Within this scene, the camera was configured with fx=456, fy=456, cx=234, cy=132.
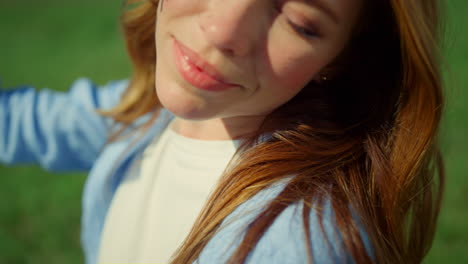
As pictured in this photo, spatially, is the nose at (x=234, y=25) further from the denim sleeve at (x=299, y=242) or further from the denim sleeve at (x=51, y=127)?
the denim sleeve at (x=51, y=127)

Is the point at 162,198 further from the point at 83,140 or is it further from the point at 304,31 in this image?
the point at 304,31

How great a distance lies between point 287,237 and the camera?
2.76 feet

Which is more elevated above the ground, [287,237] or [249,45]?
[249,45]

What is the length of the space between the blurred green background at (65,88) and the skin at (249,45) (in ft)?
1.10

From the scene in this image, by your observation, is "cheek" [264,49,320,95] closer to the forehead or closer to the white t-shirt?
the forehead

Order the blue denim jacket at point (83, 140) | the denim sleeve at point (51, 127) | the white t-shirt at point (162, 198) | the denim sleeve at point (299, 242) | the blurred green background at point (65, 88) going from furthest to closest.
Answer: the blurred green background at point (65, 88), the denim sleeve at point (51, 127), the blue denim jacket at point (83, 140), the white t-shirt at point (162, 198), the denim sleeve at point (299, 242)

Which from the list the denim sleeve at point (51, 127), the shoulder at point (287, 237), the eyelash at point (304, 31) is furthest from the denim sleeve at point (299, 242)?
the denim sleeve at point (51, 127)

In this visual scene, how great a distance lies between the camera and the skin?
833 mm

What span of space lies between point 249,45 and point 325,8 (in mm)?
159

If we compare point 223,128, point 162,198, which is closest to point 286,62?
point 223,128

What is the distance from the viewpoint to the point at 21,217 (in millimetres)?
2266

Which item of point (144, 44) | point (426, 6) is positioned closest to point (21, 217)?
point (144, 44)

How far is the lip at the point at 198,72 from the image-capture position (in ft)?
2.84

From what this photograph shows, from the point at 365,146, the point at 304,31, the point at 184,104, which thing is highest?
the point at 304,31
